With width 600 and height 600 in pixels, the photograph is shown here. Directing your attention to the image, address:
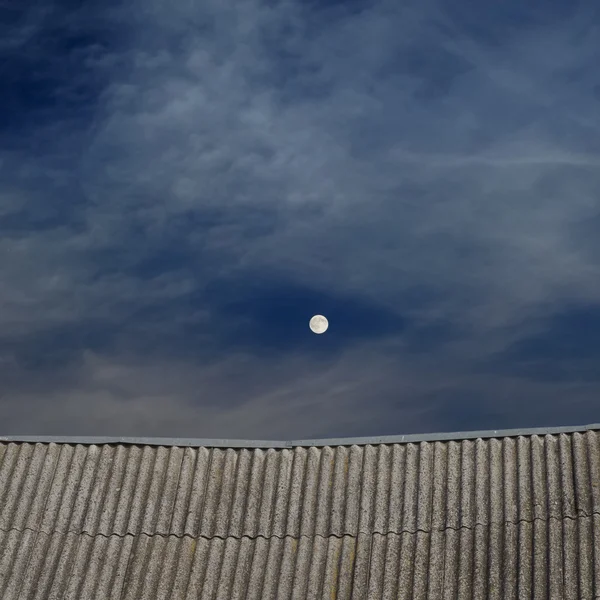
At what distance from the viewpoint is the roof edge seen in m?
12.2

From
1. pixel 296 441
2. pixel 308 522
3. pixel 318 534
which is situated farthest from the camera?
pixel 296 441

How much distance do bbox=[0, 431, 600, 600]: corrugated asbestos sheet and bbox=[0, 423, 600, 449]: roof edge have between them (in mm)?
105

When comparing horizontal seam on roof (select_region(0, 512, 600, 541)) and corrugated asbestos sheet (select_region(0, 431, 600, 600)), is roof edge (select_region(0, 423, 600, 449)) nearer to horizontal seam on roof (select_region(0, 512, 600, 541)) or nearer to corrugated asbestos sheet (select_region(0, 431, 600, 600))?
corrugated asbestos sheet (select_region(0, 431, 600, 600))

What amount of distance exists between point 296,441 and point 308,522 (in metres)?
1.65

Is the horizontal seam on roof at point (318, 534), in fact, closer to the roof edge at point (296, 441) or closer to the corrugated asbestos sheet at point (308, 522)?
the corrugated asbestos sheet at point (308, 522)

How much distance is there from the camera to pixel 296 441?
13.1 m

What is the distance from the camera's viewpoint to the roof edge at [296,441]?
12.2 m

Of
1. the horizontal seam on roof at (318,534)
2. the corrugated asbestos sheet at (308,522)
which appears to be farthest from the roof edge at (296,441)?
the horizontal seam on roof at (318,534)

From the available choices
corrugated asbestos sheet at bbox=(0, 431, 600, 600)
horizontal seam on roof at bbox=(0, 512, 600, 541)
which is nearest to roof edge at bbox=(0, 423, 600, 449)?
corrugated asbestos sheet at bbox=(0, 431, 600, 600)

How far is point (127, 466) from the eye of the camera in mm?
12977

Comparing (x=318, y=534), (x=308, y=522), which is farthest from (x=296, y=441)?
(x=318, y=534)

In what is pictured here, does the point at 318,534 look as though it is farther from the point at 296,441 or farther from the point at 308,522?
the point at 296,441

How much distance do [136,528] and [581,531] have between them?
19.7 feet

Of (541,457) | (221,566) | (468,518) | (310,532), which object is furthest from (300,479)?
(541,457)
